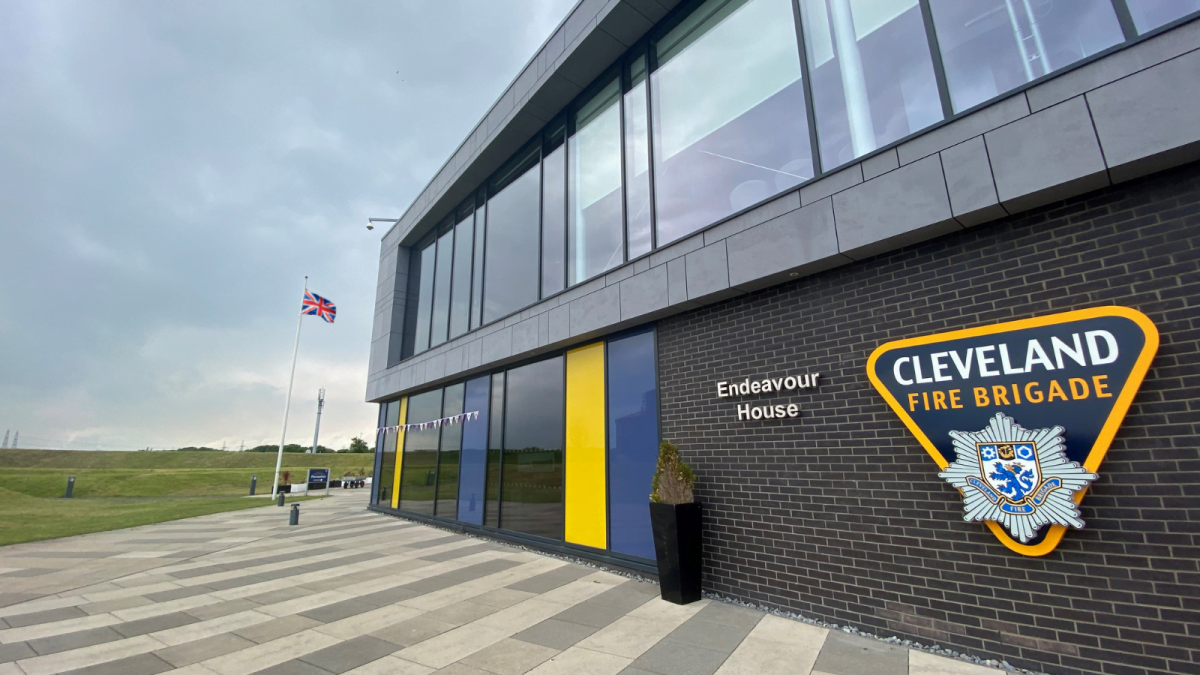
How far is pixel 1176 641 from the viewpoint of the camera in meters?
3.49

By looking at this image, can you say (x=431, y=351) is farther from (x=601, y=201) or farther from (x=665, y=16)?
(x=665, y=16)

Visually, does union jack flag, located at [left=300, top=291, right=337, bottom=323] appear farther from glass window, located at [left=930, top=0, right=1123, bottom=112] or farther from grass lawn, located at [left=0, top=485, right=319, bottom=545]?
glass window, located at [left=930, top=0, right=1123, bottom=112]

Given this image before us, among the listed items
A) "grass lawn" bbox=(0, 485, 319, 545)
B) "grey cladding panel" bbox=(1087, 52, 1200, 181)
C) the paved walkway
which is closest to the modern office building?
"grey cladding panel" bbox=(1087, 52, 1200, 181)

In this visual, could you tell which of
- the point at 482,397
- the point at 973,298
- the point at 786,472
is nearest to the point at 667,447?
the point at 786,472

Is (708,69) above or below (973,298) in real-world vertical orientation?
above

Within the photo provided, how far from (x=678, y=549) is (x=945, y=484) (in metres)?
2.99

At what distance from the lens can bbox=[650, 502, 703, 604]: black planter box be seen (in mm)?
6027

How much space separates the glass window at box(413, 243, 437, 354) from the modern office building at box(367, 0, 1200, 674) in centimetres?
773

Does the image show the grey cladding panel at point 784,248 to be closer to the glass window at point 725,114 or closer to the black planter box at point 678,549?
the glass window at point 725,114

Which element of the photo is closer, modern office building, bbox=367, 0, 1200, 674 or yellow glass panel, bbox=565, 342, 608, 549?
modern office building, bbox=367, 0, 1200, 674

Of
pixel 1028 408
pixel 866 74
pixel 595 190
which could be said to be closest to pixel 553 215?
pixel 595 190

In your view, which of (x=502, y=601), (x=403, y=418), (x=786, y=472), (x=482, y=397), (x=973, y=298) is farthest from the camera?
(x=403, y=418)

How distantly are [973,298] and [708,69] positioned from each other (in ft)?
17.7

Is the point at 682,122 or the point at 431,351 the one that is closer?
the point at 682,122
